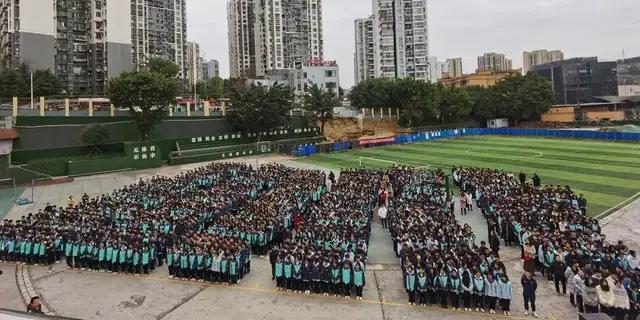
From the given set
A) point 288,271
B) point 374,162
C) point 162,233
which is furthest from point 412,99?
point 288,271

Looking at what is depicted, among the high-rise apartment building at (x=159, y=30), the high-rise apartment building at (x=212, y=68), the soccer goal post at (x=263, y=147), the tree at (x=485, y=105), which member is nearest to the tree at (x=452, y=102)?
the tree at (x=485, y=105)

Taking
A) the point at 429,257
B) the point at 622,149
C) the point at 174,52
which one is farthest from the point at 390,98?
the point at 174,52

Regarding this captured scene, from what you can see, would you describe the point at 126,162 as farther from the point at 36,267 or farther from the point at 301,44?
the point at 301,44

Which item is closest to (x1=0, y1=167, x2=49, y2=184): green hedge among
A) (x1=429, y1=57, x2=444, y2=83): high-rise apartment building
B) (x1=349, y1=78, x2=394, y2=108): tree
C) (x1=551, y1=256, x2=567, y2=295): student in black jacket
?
(x1=551, y1=256, x2=567, y2=295): student in black jacket

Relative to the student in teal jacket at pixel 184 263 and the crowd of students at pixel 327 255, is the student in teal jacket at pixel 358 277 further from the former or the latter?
the student in teal jacket at pixel 184 263

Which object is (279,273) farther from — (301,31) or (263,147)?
(301,31)
